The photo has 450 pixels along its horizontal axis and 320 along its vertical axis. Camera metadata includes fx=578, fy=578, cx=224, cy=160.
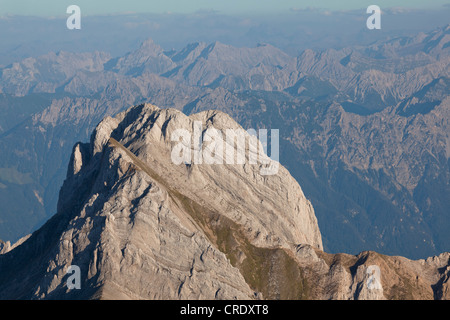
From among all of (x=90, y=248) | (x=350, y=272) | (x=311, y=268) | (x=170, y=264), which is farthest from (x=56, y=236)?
(x=350, y=272)

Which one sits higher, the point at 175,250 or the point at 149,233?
the point at 149,233

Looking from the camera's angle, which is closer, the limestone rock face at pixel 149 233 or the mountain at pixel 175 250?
the limestone rock face at pixel 149 233

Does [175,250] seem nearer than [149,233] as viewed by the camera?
No

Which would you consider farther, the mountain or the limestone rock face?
the mountain
